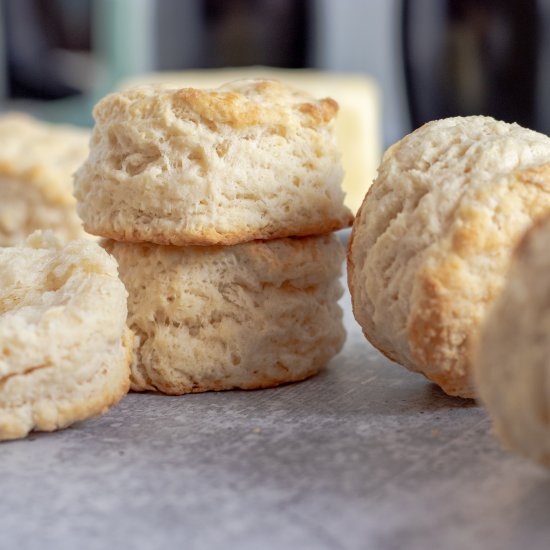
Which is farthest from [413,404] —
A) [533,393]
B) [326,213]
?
[533,393]

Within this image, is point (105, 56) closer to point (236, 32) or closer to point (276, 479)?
point (236, 32)

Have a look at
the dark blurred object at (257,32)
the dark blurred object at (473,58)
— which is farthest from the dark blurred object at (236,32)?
the dark blurred object at (473,58)

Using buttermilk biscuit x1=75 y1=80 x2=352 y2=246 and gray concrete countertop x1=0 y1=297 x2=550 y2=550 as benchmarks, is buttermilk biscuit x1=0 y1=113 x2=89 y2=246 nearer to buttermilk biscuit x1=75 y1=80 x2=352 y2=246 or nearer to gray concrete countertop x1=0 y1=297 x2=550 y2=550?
buttermilk biscuit x1=75 y1=80 x2=352 y2=246

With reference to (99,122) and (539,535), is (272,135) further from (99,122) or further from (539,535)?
(539,535)

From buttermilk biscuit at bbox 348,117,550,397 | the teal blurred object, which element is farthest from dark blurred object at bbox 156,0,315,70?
buttermilk biscuit at bbox 348,117,550,397

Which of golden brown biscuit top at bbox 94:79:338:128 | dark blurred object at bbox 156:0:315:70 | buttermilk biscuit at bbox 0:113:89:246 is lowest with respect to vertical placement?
buttermilk biscuit at bbox 0:113:89:246
